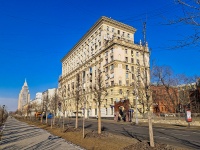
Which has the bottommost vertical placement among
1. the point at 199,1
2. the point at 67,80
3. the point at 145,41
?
the point at 199,1

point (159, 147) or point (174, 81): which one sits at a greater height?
point (174, 81)

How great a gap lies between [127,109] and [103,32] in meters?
32.3

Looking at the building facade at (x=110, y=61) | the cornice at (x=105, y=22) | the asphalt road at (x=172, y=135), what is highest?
the cornice at (x=105, y=22)

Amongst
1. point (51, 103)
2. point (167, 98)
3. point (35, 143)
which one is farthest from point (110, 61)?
point (35, 143)

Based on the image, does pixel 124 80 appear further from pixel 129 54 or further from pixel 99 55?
pixel 99 55

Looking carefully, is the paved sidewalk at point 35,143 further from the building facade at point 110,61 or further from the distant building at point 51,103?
the building facade at point 110,61

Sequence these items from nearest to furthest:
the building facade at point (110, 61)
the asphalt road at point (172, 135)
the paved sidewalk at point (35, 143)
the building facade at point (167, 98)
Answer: the paved sidewalk at point (35, 143) → the asphalt road at point (172, 135) → the building facade at point (167, 98) → the building facade at point (110, 61)

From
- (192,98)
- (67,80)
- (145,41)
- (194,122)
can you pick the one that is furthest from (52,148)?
(67,80)

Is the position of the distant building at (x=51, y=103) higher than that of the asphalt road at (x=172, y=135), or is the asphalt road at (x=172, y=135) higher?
the distant building at (x=51, y=103)

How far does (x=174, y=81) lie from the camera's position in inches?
2153

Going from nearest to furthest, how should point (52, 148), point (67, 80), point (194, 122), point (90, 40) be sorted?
1. point (52, 148)
2. point (194, 122)
3. point (90, 40)
4. point (67, 80)

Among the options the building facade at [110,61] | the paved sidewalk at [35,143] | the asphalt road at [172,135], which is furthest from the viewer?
the building facade at [110,61]

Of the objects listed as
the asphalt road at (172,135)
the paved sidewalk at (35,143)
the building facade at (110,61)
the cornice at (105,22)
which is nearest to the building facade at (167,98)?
the building facade at (110,61)

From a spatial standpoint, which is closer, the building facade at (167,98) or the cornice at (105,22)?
the building facade at (167,98)
